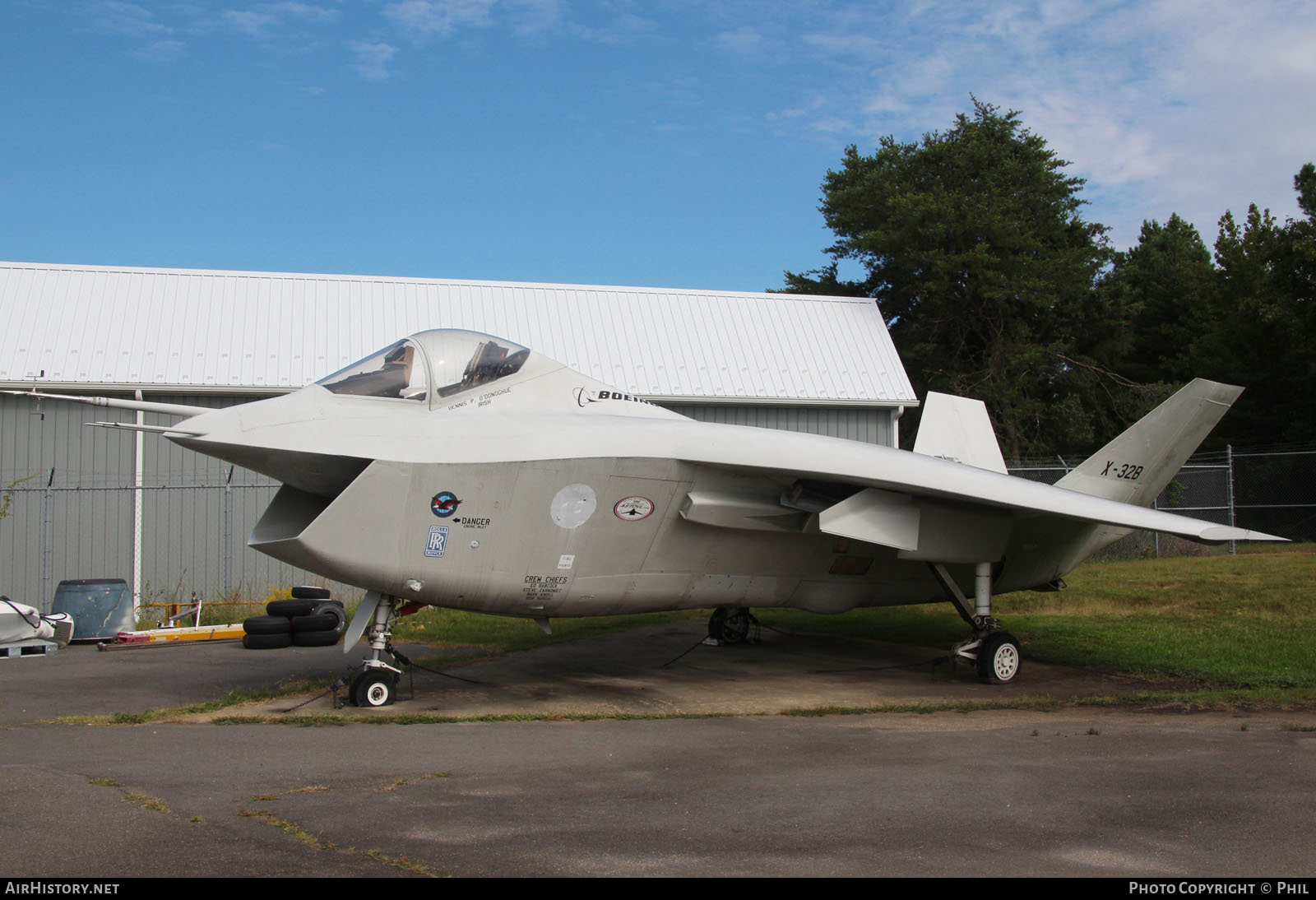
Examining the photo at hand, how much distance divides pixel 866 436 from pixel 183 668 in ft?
46.0

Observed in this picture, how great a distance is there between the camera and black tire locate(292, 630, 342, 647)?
45.6 ft

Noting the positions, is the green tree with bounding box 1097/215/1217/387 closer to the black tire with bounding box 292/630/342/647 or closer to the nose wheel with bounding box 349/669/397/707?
the black tire with bounding box 292/630/342/647

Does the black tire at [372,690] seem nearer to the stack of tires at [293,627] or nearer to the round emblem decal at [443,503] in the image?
the round emblem decal at [443,503]

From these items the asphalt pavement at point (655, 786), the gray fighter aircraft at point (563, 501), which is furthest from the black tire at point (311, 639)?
the gray fighter aircraft at point (563, 501)

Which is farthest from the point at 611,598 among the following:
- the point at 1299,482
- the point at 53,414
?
the point at 1299,482

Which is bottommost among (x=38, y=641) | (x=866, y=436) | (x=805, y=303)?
(x=38, y=641)

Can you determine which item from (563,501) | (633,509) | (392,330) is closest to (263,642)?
(563,501)

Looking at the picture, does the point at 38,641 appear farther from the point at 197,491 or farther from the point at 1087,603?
the point at 1087,603

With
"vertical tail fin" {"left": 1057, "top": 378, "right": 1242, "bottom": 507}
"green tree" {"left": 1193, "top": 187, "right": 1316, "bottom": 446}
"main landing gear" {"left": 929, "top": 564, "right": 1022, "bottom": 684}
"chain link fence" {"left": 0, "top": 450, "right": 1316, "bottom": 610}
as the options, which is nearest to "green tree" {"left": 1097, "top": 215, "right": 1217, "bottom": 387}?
"green tree" {"left": 1193, "top": 187, "right": 1316, "bottom": 446}

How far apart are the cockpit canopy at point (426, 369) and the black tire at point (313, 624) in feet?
19.6

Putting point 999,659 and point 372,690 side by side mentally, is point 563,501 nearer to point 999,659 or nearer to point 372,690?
point 372,690

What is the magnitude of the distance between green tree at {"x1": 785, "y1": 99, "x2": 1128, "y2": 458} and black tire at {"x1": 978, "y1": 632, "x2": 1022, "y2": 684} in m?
20.7

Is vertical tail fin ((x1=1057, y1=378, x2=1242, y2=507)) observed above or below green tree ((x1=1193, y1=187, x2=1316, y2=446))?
below
